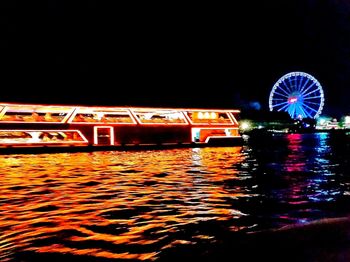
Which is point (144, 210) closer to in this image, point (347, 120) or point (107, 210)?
point (107, 210)

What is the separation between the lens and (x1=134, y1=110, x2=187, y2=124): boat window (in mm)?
35850

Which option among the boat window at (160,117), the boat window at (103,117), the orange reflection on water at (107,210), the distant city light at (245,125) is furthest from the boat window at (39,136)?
the distant city light at (245,125)

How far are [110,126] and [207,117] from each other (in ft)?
31.1

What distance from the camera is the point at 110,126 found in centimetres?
3366

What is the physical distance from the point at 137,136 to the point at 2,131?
10597mm

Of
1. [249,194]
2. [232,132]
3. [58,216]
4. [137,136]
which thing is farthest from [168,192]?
[232,132]

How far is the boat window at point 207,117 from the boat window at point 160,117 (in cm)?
103

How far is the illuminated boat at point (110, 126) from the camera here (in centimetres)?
2992

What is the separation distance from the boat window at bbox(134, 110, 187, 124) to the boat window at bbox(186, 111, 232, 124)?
1027mm

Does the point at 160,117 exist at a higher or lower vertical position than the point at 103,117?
higher

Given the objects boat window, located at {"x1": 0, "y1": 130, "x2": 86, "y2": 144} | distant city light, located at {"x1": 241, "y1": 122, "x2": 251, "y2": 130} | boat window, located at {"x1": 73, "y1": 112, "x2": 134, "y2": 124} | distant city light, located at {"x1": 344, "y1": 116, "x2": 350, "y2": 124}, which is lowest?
boat window, located at {"x1": 0, "y1": 130, "x2": 86, "y2": 144}

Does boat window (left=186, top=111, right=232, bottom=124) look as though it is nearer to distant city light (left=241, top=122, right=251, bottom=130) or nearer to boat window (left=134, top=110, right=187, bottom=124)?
boat window (left=134, top=110, right=187, bottom=124)

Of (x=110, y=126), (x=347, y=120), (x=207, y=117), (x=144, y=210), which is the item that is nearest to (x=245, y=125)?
(x=347, y=120)

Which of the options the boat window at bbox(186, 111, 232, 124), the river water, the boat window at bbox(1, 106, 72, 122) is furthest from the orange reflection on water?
the boat window at bbox(186, 111, 232, 124)
